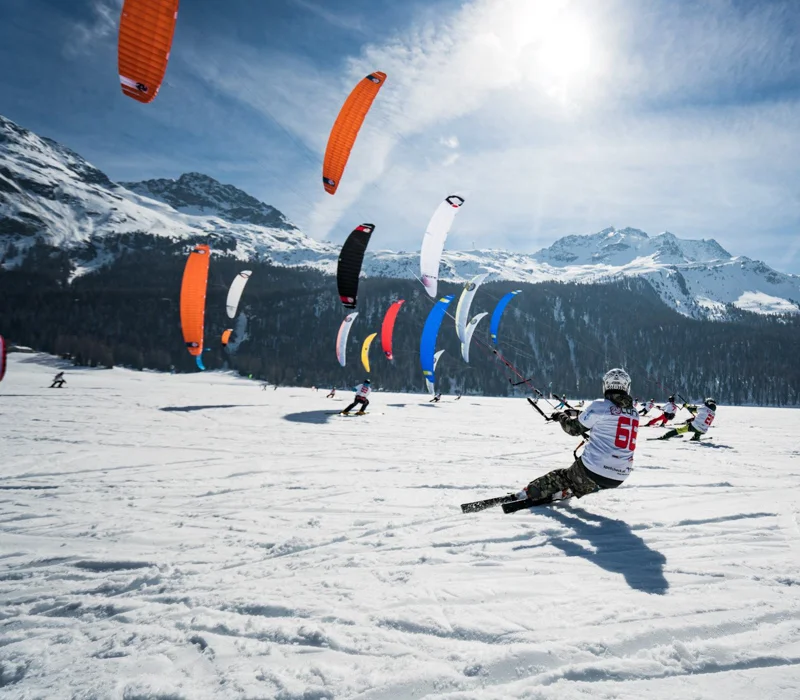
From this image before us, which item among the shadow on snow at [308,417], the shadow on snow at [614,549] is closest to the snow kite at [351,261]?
the shadow on snow at [308,417]

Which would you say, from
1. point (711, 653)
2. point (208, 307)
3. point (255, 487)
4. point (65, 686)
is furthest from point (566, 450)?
point (208, 307)

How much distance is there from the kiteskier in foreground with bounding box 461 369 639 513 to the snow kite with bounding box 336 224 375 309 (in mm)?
12780

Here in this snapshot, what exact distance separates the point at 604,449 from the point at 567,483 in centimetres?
78

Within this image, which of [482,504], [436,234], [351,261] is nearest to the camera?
[482,504]

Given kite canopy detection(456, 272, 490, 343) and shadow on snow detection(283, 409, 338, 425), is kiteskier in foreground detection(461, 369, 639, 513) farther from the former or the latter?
kite canopy detection(456, 272, 490, 343)

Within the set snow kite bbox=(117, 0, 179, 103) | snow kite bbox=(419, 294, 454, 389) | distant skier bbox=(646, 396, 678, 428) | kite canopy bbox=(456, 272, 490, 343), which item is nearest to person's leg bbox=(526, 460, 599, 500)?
snow kite bbox=(117, 0, 179, 103)

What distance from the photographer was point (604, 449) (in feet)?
18.7

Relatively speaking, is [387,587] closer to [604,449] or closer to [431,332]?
[604,449]

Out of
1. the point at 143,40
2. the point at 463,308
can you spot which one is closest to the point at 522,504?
the point at 143,40

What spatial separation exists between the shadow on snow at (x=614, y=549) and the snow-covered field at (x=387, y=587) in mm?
29

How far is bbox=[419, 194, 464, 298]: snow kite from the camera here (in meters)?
18.4

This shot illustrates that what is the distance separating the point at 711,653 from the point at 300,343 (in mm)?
146799

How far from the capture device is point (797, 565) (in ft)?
13.6

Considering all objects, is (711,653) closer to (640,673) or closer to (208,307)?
(640,673)
